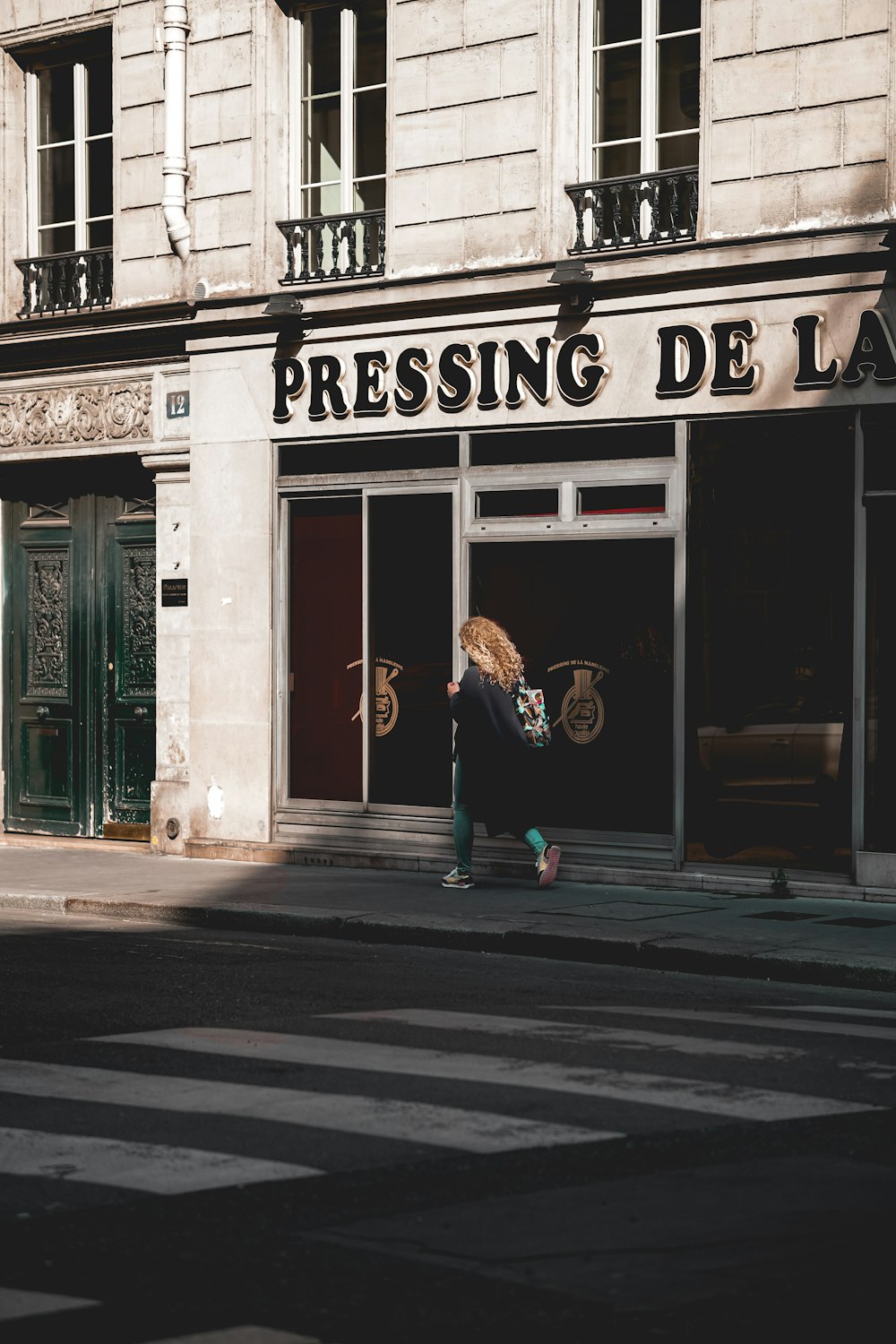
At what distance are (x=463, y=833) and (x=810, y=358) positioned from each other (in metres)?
3.86

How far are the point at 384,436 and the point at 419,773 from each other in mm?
2540

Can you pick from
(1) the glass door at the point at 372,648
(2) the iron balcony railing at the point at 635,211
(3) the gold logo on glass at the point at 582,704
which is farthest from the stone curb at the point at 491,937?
(2) the iron balcony railing at the point at 635,211

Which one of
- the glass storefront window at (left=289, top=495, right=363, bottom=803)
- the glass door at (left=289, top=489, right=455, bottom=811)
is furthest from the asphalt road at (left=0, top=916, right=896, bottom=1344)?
the glass storefront window at (left=289, top=495, right=363, bottom=803)

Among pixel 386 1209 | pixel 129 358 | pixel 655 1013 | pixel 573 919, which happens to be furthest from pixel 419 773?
pixel 386 1209

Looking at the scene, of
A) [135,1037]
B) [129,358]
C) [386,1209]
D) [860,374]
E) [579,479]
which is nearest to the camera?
[386,1209]

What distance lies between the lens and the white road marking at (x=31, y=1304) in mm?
4457

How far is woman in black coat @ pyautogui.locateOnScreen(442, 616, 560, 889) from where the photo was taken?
1323cm

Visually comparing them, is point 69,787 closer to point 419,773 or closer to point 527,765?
point 419,773

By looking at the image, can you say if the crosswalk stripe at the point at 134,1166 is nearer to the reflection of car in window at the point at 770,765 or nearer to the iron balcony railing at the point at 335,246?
the reflection of car in window at the point at 770,765

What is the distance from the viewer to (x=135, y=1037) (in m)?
7.83

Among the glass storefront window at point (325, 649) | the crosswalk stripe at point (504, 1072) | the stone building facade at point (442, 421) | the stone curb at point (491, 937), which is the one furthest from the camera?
the glass storefront window at point (325, 649)

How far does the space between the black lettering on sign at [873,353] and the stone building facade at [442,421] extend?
0.10 ft

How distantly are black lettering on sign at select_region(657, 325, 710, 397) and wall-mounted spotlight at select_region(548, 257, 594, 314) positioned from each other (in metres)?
0.62

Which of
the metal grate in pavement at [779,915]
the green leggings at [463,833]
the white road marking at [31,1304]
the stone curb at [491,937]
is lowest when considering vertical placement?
the stone curb at [491,937]
